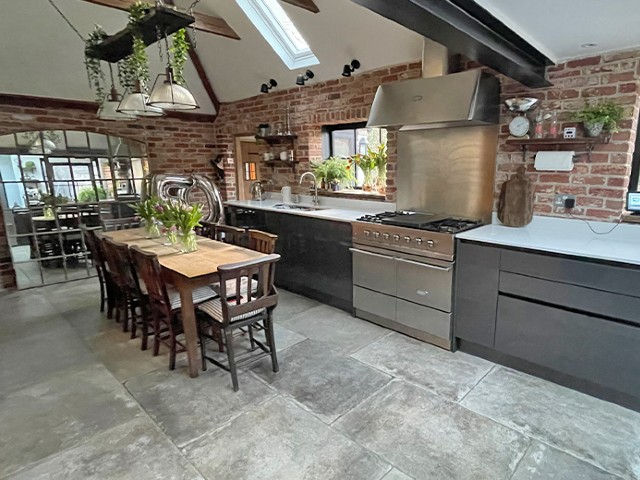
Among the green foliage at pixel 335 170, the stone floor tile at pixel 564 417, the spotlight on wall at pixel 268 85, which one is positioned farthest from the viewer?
the spotlight on wall at pixel 268 85

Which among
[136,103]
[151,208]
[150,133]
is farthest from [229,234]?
[150,133]

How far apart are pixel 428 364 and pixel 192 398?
167cm

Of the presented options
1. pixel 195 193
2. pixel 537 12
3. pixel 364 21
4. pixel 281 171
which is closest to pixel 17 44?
pixel 195 193

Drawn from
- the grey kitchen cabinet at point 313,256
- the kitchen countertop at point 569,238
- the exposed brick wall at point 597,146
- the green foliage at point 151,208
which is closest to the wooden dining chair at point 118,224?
the green foliage at point 151,208

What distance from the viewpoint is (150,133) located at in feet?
18.1

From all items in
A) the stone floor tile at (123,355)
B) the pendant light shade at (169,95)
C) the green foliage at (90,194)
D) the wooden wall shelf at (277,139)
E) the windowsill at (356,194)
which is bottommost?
the stone floor tile at (123,355)

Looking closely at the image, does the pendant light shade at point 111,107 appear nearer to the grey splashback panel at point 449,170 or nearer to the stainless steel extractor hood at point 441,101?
the stainless steel extractor hood at point 441,101

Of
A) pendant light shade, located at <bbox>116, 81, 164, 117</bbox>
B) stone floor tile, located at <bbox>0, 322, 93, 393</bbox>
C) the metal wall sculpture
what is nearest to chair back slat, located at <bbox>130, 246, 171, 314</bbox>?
the metal wall sculpture

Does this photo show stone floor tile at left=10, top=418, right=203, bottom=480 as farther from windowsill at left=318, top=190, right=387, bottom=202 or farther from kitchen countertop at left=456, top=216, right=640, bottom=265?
windowsill at left=318, top=190, right=387, bottom=202

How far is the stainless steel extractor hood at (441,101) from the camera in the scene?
2719 millimetres

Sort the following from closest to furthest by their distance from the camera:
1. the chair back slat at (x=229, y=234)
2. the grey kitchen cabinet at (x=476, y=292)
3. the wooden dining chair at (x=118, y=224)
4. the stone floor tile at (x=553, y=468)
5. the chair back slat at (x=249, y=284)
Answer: the stone floor tile at (x=553, y=468), the chair back slat at (x=249, y=284), the grey kitchen cabinet at (x=476, y=292), the chair back slat at (x=229, y=234), the wooden dining chair at (x=118, y=224)

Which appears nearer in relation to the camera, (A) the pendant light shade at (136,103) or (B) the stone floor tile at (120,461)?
(B) the stone floor tile at (120,461)

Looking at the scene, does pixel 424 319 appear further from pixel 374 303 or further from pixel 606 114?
pixel 606 114

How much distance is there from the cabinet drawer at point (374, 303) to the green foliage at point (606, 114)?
1.92 m
